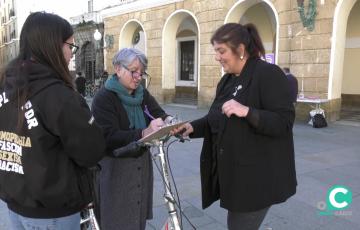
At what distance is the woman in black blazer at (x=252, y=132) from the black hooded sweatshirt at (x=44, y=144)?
804 mm

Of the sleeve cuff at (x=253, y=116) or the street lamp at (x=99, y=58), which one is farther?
the street lamp at (x=99, y=58)

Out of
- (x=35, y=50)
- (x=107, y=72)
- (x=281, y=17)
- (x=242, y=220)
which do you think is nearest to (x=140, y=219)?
(x=242, y=220)

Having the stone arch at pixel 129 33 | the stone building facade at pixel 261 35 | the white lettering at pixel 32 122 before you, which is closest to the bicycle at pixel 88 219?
the white lettering at pixel 32 122

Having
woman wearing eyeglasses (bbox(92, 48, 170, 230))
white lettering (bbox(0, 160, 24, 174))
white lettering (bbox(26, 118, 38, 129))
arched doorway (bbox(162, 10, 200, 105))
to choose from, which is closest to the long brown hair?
white lettering (bbox(26, 118, 38, 129))

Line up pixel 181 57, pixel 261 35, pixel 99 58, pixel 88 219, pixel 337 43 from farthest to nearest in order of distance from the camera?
pixel 99 58 < pixel 181 57 < pixel 261 35 < pixel 337 43 < pixel 88 219

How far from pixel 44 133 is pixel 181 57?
712 inches

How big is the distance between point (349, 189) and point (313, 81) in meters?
6.22

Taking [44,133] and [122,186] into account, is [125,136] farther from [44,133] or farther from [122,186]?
[44,133]

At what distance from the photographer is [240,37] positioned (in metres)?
2.17

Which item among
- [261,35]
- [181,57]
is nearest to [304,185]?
[261,35]

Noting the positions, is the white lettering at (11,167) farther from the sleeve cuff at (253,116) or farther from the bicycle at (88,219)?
the sleeve cuff at (253,116)

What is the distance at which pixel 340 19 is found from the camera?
9922 millimetres

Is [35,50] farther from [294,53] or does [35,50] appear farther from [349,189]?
[294,53]

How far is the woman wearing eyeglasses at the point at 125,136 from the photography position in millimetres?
2377
